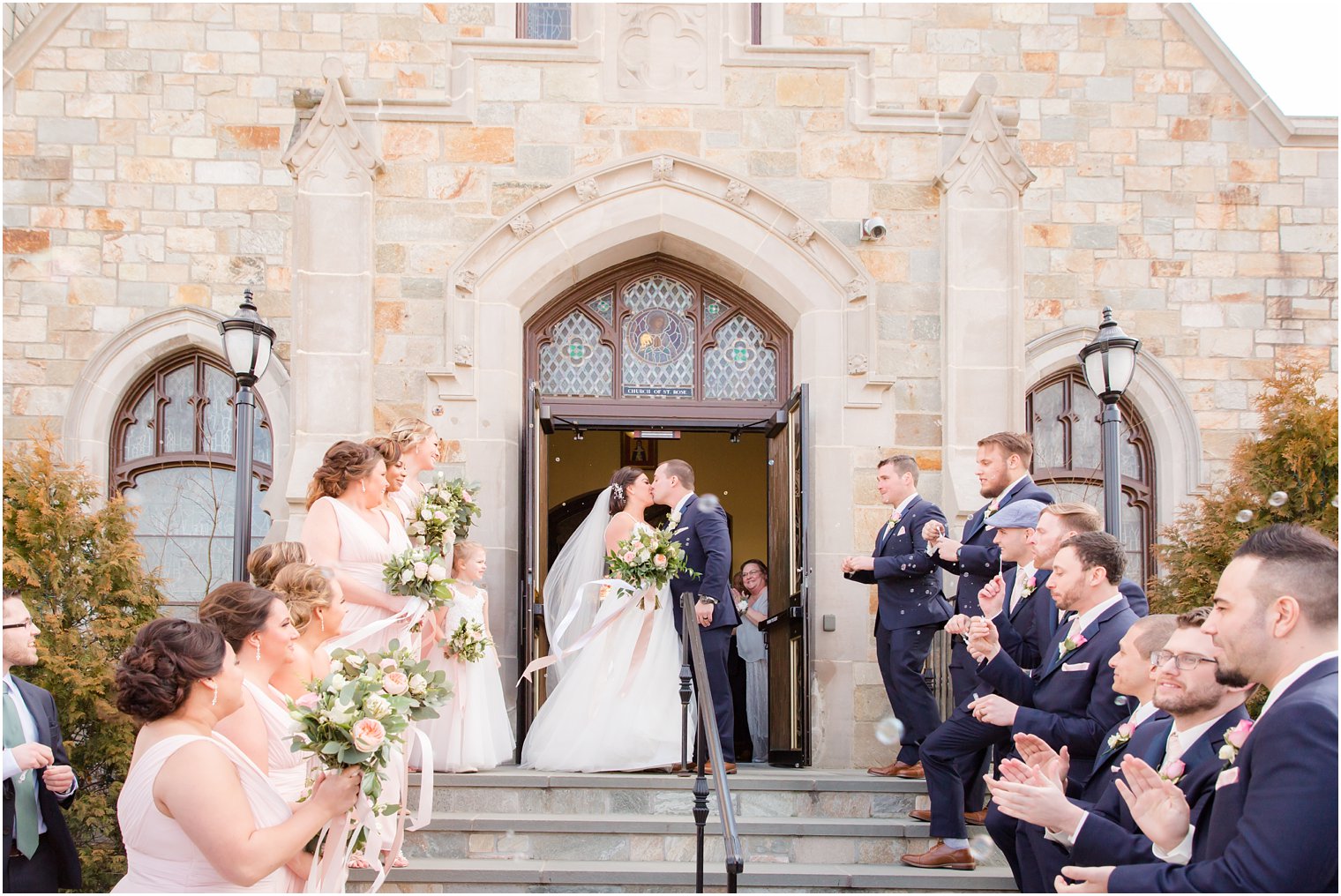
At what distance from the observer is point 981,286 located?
969 centimetres

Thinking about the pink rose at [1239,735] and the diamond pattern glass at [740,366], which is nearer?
the pink rose at [1239,735]

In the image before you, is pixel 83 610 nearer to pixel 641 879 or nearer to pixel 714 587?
pixel 714 587

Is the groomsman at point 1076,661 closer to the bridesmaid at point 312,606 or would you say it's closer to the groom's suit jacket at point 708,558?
the bridesmaid at point 312,606

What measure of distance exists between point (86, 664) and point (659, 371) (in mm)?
4517

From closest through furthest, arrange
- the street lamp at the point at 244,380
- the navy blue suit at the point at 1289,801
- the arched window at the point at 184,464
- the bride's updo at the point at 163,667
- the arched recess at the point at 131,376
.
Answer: the navy blue suit at the point at 1289,801 < the bride's updo at the point at 163,667 < the street lamp at the point at 244,380 < the arched recess at the point at 131,376 < the arched window at the point at 184,464

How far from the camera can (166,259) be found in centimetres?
1204

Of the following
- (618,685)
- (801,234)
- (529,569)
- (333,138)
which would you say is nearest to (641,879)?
(618,685)

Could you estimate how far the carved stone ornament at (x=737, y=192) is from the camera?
9852mm

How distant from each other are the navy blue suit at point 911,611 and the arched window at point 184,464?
21.0ft

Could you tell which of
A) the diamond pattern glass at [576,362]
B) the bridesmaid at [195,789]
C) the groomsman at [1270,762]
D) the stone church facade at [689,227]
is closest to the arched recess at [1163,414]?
the stone church facade at [689,227]

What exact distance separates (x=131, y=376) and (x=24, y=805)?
7.07 meters

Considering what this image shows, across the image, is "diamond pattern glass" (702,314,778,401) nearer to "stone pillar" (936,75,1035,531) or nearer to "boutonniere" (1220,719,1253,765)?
"stone pillar" (936,75,1035,531)

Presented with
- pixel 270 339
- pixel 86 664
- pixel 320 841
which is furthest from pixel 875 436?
pixel 320 841

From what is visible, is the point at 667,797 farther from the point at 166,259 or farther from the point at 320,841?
the point at 166,259
